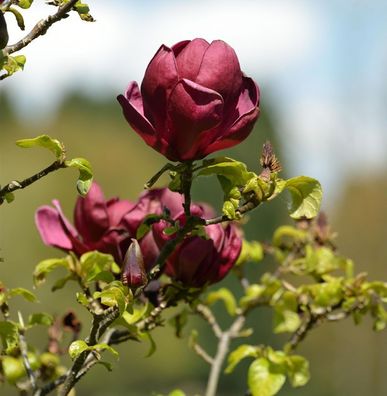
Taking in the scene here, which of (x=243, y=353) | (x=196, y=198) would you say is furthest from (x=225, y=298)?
(x=196, y=198)

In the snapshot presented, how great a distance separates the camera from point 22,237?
21.8 metres

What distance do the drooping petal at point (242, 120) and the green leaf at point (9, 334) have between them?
405 mm

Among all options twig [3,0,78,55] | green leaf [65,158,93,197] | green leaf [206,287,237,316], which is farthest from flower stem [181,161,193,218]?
green leaf [206,287,237,316]

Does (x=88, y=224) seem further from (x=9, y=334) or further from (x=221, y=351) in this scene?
(x=221, y=351)

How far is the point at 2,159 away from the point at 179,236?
22.8m

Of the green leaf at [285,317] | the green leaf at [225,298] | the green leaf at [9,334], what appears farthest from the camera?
the green leaf at [225,298]

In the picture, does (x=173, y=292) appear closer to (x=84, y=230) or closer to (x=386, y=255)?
(x=84, y=230)

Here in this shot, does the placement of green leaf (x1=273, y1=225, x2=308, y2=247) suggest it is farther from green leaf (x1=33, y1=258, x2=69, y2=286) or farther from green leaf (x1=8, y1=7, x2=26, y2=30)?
green leaf (x1=8, y1=7, x2=26, y2=30)

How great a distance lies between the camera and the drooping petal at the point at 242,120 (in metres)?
1.06

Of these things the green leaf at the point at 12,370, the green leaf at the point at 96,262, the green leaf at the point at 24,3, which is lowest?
the green leaf at the point at 12,370

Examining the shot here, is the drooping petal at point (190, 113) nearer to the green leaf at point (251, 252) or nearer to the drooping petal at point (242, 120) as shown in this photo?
the drooping petal at point (242, 120)

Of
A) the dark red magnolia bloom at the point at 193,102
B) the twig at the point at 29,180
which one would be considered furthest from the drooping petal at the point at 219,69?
the twig at the point at 29,180

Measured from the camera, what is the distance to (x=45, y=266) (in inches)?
57.4

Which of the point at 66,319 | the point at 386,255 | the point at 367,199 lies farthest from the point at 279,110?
the point at 66,319
